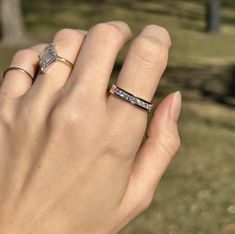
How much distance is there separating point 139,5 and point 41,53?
15769mm

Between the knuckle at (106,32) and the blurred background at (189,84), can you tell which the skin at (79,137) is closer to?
the knuckle at (106,32)

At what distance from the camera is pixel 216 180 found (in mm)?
4777

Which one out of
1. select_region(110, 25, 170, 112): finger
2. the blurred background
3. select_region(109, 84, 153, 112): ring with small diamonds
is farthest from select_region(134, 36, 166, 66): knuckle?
the blurred background

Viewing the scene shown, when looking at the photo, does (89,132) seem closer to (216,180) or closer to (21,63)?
(21,63)

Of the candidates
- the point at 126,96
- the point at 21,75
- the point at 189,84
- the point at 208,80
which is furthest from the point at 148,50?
the point at 208,80

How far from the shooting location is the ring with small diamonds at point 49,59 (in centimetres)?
159

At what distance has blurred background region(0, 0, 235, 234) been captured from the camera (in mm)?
4223

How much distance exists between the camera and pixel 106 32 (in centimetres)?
158

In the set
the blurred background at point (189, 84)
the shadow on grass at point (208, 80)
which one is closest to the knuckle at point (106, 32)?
the blurred background at point (189, 84)

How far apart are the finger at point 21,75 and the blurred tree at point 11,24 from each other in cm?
1171

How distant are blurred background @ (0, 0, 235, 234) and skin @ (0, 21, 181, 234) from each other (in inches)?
97.2

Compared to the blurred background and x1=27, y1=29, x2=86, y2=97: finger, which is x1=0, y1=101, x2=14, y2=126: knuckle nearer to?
x1=27, y1=29, x2=86, y2=97: finger

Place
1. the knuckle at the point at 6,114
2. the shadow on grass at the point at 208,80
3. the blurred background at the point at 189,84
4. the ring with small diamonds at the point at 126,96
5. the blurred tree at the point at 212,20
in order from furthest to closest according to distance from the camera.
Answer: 1. the blurred tree at the point at 212,20
2. the shadow on grass at the point at 208,80
3. the blurred background at the point at 189,84
4. the knuckle at the point at 6,114
5. the ring with small diamonds at the point at 126,96

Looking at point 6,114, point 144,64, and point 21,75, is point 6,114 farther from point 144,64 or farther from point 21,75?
point 144,64
